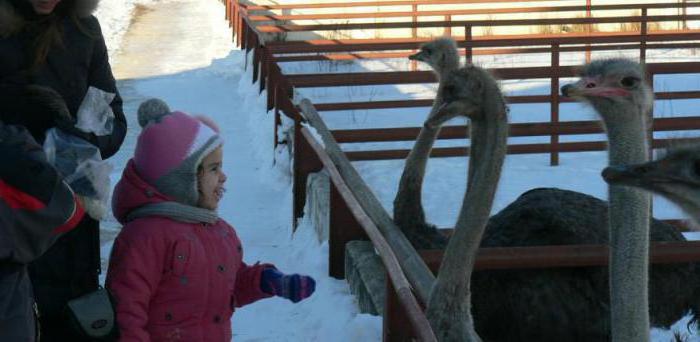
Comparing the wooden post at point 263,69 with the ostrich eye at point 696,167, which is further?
the wooden post at point 263,69

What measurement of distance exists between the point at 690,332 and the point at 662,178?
227 cm

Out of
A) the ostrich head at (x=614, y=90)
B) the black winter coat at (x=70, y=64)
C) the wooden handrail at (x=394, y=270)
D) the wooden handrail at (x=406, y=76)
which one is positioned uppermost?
the black winter coat at (x=70, y=64)

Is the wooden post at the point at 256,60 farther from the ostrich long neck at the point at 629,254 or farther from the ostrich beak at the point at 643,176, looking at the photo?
the ostrich beak at the point at 643,176

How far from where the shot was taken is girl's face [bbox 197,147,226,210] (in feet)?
11.5

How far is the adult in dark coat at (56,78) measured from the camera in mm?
3221

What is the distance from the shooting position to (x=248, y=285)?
3.60 metres

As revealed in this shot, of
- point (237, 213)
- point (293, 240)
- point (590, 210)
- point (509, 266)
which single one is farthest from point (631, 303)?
point (237, 213)

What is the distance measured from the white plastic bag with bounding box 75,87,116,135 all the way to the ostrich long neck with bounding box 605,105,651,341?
1.53 meters

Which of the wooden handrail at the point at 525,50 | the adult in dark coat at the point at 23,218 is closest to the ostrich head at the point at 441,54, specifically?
the wooden handrail at the point at 525,50

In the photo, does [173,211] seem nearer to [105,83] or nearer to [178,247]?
[178,247]

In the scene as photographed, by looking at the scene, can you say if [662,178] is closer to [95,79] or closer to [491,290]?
[95,79]

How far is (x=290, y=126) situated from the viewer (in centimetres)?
924

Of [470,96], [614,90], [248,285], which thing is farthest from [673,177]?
[470,96]

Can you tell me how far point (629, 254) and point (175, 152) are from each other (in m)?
1.38
